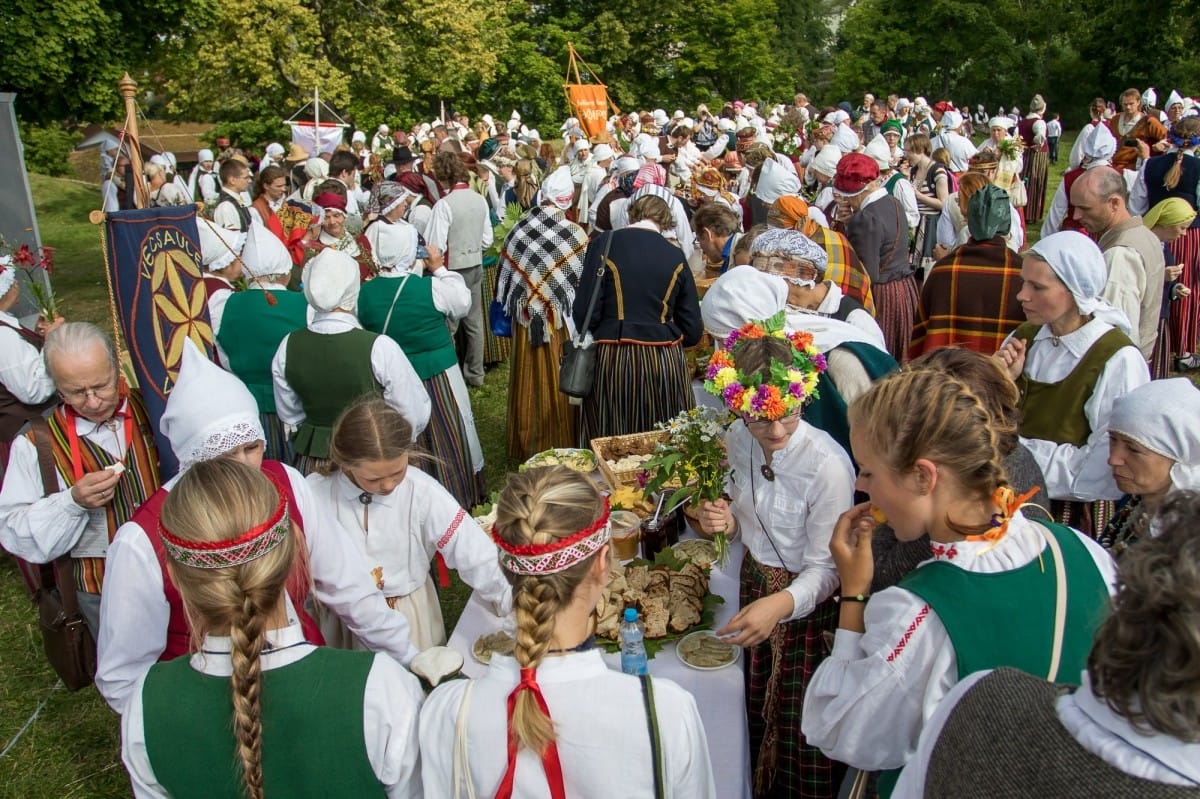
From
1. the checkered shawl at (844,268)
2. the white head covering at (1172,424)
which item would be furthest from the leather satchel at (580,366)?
the white head covering at (1172,424)

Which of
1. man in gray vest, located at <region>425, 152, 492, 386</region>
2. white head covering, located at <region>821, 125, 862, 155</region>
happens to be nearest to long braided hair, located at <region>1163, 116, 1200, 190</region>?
white head covering, located at <region>821, 125, 862, 155</region>

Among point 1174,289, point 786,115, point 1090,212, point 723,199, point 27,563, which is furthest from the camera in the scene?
point 786,115

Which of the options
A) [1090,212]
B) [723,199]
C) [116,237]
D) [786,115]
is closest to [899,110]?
[786,115]

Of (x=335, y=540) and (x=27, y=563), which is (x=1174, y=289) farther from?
(x=27, y=563)

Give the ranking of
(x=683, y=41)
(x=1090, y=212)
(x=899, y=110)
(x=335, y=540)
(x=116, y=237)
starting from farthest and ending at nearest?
(x=683, y=41)
(x=899, y=110)
(x=1090, y=212)
(x=116, y=237)
(x=335, y=540)

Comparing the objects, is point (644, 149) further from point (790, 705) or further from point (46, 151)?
point (46, 151)

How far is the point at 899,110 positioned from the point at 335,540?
816 inches

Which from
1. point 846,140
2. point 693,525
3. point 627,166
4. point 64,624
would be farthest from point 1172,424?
point 846,140

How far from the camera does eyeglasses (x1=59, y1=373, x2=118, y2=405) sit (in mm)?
2859

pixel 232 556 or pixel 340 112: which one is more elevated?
pixel 340 112

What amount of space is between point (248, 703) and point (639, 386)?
11.1 ft

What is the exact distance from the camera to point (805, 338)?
8.54 ft

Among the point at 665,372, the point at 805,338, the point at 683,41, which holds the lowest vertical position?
the point at 665,372

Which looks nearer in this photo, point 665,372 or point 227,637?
point 227,637
